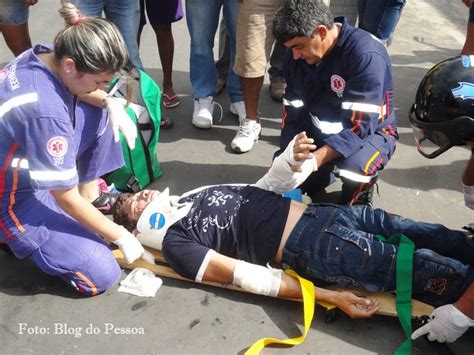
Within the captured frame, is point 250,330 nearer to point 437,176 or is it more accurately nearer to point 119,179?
point 119,179

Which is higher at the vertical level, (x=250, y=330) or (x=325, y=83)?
(x=325, y=83)

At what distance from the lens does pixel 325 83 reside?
263 cm

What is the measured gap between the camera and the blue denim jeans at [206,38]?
3273 millimetres

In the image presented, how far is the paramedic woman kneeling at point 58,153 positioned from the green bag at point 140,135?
16.9 inches

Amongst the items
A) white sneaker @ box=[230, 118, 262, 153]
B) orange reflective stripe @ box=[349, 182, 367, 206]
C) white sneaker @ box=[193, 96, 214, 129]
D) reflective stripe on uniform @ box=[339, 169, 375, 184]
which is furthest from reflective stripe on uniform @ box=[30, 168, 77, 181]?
white sneaker @ box=[193, 96, 214, 129]

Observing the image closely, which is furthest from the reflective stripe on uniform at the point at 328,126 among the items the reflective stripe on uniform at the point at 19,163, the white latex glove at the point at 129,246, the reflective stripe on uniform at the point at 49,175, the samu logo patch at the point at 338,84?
the reflective stripe on uniform at the point at 19,163

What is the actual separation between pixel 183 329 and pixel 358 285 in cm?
79

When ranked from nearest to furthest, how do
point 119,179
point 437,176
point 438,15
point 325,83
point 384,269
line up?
point 384,269, point 325,83, point 119,179, point 437,176, point 438,15

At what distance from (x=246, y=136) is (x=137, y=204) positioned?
1.20 metres

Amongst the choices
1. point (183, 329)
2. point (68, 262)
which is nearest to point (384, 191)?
A: point (183, 329)

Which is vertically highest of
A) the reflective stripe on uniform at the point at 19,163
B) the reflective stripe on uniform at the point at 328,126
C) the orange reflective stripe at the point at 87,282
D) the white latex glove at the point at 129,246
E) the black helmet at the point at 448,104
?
the black helmet at the point at 448,104

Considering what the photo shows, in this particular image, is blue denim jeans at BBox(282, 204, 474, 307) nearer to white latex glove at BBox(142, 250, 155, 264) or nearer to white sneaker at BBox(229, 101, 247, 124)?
white latex glove at BBox(142, 250, 155, 264)

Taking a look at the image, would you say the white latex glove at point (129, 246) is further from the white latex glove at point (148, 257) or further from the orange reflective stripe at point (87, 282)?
the orange reflective stripe at point (87, 282)

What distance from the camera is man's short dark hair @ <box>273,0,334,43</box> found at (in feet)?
7.39
